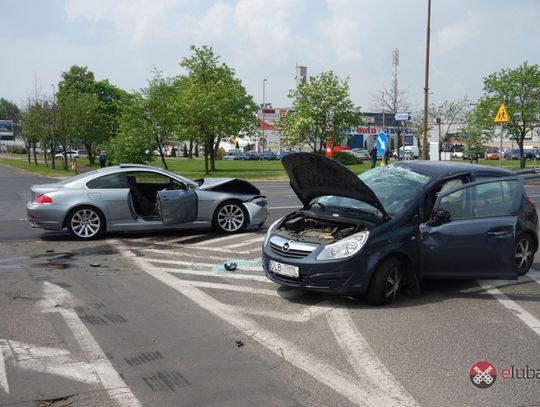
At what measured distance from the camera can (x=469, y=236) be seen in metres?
6.58

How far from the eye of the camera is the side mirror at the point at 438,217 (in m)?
6.49

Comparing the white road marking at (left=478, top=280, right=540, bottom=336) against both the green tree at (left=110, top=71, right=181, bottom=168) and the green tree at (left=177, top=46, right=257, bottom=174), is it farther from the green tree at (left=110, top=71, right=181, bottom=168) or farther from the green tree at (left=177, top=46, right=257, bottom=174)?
the green tree at (left=110, top=71, right=181, bottom=168)

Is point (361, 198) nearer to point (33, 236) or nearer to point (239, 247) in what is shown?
point (239, 247)

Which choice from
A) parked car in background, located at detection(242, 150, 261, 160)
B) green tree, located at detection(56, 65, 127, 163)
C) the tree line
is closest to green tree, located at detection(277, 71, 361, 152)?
the tree line

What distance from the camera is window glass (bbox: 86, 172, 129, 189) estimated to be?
10.6 meters

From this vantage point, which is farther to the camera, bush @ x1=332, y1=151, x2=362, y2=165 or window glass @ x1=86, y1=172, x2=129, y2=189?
bush @ x1=332, y1=151, x2=362, y2=165

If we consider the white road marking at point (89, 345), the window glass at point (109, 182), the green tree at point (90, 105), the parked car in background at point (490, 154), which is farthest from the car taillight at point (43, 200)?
the parked car in background at point (490, 154)

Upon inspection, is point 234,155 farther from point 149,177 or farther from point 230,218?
point 230,218

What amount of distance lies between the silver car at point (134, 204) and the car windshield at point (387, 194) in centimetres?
389

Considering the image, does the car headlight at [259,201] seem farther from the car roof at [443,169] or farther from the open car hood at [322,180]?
the car roof at [443,169]

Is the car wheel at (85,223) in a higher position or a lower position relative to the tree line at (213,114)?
lower

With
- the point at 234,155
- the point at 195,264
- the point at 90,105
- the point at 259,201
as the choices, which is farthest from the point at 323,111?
the point at 234,155

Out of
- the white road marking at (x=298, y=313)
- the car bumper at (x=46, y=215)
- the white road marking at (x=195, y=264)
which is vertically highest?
the car bumper at (x=46, y=215)

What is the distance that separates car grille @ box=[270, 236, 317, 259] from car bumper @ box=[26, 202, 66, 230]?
17.4ft
